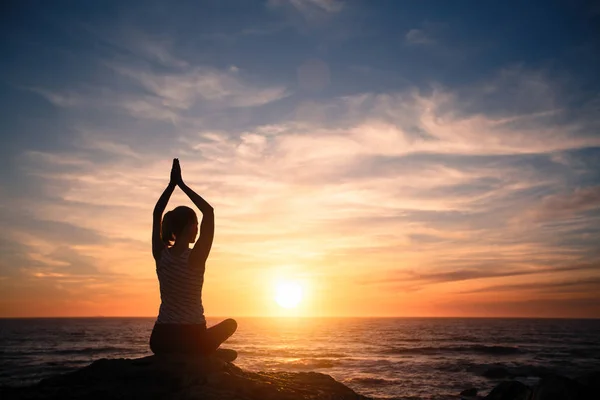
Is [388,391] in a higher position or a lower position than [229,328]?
lower

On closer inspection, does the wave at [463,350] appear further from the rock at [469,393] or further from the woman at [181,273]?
the woman at [181,273]

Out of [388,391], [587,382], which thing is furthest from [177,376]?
[388,391]

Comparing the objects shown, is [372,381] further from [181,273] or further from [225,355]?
[181,273]

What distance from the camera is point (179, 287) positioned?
459 centimetres

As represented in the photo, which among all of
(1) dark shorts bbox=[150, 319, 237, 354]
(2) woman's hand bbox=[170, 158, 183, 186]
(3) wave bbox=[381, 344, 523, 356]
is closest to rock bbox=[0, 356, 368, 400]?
(1) dark shorts bbox=[150, 319, 237, 354]

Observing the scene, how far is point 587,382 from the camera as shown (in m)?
8.84

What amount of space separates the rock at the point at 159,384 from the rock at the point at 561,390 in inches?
243

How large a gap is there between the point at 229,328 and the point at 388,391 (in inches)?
690

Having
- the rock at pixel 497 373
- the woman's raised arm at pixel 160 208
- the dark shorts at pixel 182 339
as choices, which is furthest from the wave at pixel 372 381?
the woman's raised arm at pixel 160 208

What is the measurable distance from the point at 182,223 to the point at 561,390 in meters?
8.52

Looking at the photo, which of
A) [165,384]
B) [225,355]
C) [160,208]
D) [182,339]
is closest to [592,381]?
[225,355]

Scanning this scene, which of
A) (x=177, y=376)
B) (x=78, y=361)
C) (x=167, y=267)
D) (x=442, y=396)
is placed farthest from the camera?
(x=78, y=361)

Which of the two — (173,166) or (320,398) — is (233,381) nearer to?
(320,398)

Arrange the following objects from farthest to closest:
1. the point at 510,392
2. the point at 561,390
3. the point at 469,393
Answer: the point at 469,393
the point at 510,392
the point at 561,390
